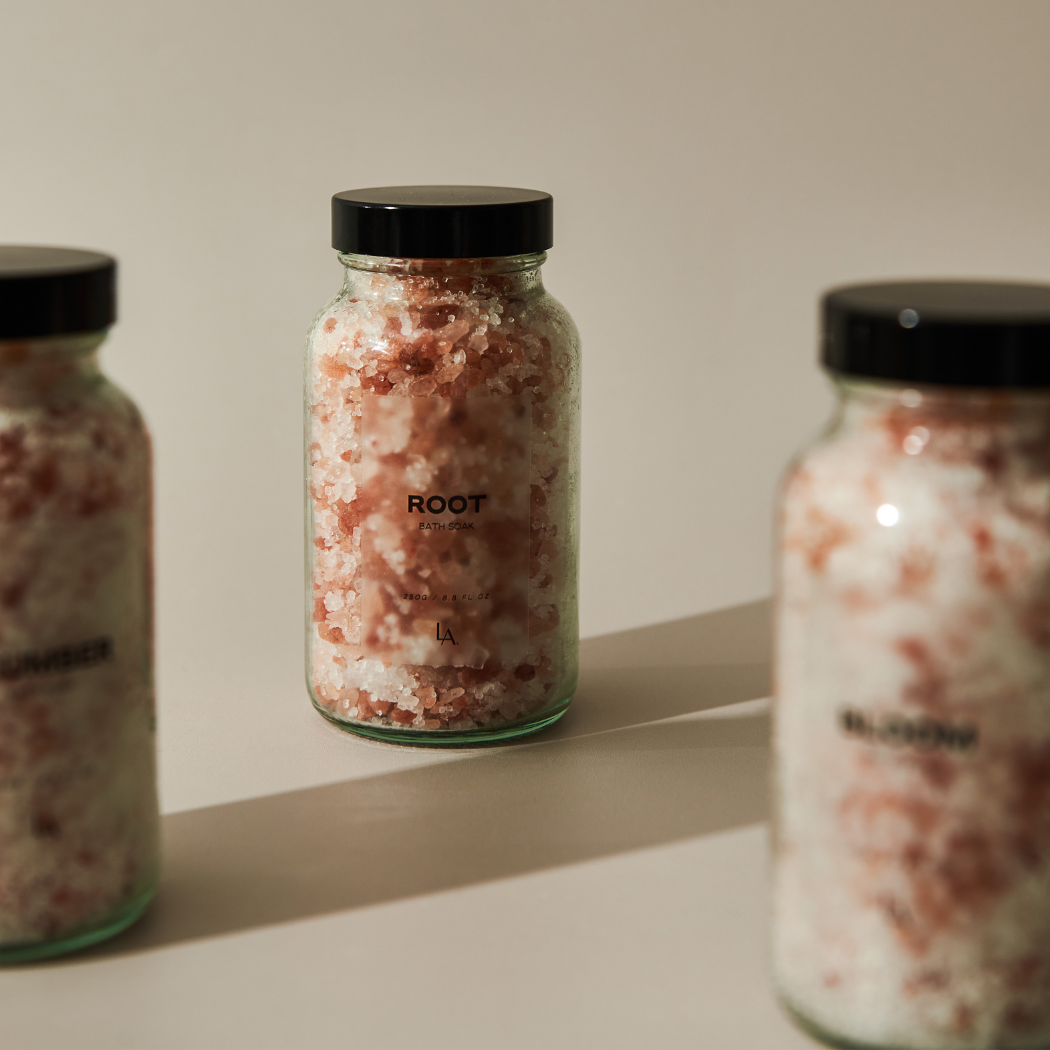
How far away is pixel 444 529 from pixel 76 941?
0.41 meters

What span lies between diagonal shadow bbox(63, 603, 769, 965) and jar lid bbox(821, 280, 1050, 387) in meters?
0.43

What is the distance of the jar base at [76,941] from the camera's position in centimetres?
85


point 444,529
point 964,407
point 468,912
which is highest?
point 964,407

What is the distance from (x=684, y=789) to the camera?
1.14 m

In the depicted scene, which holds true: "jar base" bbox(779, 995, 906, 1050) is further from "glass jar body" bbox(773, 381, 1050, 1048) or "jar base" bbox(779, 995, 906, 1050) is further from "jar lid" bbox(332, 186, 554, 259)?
"jar lid" bbox(332, 186, 554, 259)

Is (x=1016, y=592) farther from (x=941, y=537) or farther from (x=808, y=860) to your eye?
(x=808, y=860)

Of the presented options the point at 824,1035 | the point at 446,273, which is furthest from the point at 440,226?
the point at 824,1035

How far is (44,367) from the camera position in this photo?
0.82 meters

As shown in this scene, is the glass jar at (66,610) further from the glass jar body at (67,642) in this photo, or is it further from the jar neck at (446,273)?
the jar neck at (446,273)

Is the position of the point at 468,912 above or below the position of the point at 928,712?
below

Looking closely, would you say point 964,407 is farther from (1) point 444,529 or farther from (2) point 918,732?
(1) point 444,529

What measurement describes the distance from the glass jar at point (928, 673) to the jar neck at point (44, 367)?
37 centimetres

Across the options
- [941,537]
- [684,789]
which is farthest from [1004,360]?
[684,789]

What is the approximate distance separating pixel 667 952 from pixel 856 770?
223 millimetres
